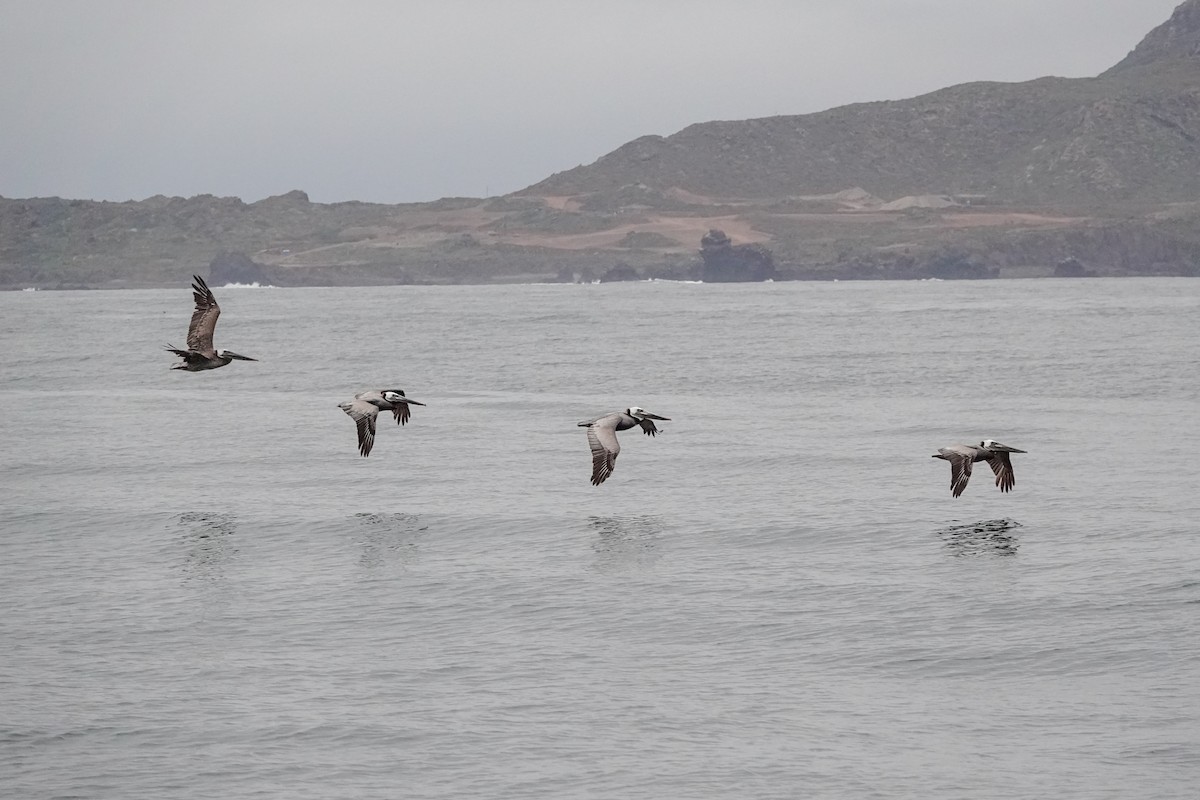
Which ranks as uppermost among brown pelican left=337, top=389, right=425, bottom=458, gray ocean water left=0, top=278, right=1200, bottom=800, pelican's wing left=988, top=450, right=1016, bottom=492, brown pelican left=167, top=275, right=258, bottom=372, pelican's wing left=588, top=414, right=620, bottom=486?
brown pelican left=167, top=275, right=258, bottom=372

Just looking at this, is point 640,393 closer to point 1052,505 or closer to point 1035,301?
point 1052,505

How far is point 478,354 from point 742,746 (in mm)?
63690

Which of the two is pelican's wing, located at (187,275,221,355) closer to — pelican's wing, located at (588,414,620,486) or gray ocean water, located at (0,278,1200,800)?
gray ocean water, located at (0,278,1200,800)

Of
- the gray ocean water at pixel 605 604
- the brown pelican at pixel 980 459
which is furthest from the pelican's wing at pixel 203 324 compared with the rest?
the brown pelican at pixel 980 459

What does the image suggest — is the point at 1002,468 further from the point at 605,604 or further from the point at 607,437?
the point at 605,604

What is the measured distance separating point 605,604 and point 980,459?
9.30 metres

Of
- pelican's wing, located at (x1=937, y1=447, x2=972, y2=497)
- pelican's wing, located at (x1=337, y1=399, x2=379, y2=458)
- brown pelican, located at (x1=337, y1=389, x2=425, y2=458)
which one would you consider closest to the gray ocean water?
pelican's wing, located at (x1=937, y1=447, x2=972, y2=497)

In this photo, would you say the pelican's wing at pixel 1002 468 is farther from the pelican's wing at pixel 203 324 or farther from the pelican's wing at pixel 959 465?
the pelican's wing at pixel 203 324

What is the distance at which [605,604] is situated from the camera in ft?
74.2

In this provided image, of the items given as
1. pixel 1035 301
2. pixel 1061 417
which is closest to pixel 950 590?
pixel 1061 417

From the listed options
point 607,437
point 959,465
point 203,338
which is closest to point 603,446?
point 607,437

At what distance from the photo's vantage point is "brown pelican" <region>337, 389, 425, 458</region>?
93.7 ft

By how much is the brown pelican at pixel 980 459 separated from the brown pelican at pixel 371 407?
9112mm

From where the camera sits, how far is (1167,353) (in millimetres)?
67750
